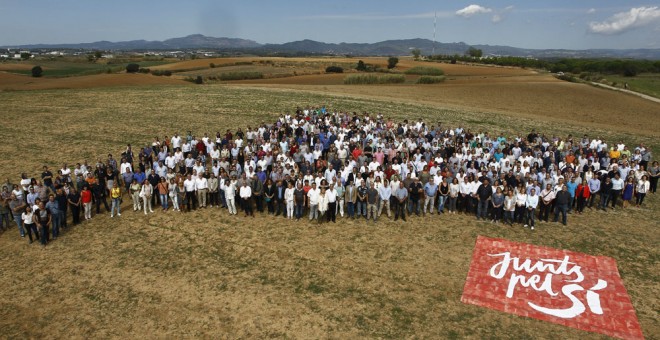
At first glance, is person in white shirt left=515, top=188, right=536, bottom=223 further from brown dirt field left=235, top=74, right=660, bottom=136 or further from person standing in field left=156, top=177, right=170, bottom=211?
brown dirt field left=235, top=74, right=660, bottom=136

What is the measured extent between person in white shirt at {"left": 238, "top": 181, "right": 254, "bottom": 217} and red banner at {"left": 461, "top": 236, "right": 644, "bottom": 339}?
7272 mm

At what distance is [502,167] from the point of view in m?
15.3

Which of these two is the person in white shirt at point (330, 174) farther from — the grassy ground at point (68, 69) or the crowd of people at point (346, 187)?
the grassy ground at point (68, 69)

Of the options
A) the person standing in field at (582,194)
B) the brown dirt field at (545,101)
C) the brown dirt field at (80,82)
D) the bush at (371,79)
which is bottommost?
the person standing in field at (582,194)

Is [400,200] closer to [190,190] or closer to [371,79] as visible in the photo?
[190,190]

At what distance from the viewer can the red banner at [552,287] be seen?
29.7ft

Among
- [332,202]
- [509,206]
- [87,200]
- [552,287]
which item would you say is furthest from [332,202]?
[87,200]

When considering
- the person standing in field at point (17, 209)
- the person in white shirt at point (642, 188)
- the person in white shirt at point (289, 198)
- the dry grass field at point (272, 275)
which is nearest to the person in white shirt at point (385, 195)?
the dry grass field at point (272, 275)

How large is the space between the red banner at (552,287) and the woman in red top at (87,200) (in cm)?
1185

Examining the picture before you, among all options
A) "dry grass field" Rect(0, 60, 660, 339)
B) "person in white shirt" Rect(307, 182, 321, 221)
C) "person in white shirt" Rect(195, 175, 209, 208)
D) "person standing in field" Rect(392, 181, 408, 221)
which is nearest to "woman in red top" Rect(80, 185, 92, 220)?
"dry grass field" Rect(0, 60, 660, 339)

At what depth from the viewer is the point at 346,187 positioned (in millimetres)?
13742

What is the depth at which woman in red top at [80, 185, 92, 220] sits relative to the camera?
13.3 meters

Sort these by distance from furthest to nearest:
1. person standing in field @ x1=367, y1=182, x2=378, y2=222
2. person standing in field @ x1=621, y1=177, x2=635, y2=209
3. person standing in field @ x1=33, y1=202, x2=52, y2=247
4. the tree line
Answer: the tree line, person standing in field @ x1=621, y1=177, x2=635, y2=209, person standing in field @ x1=367, y1=182, x2=378, y2=222, person standing in field @ x1=33, y1=202, x2=52, y2=247

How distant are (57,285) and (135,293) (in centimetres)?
210
